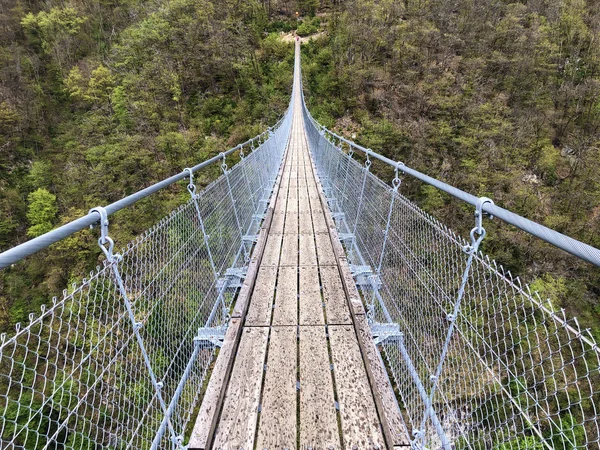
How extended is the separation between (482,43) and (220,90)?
14.6m

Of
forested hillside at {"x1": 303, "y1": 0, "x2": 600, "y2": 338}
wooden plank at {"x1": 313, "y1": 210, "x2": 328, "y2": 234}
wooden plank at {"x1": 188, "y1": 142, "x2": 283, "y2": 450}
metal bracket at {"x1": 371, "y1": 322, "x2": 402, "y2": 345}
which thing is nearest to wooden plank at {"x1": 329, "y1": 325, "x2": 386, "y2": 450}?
A: metal bracket at {"x1": 371, "y1": 322, "x2": 402, "y2": 345}

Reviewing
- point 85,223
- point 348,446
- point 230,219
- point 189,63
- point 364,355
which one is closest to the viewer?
point 85,223

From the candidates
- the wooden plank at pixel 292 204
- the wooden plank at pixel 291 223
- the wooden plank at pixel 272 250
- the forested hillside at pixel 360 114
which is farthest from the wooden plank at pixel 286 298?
the forested hillside at pixel 360 114

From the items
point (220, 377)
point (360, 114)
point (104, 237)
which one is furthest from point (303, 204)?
point (360, 114)

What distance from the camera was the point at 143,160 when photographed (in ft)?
51.5

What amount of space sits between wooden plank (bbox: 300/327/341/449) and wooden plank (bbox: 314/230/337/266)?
1.01 meters

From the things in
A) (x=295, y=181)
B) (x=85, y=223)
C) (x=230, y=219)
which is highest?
(x=85, y=223)

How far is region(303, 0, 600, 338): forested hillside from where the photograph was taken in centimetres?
1180

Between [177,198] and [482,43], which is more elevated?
[482,43]

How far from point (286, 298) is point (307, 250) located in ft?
2.97

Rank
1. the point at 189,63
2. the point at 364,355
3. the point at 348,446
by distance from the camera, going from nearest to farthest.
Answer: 1. the point at 348,446
2. the point at 364,355
3. the point at 189,63

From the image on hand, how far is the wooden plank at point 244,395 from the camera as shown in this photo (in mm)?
1608

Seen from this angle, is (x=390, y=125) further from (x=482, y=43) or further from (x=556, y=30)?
(x=556, y=30)

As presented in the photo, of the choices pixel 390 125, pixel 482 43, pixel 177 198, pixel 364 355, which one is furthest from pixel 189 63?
pixel 364 355
